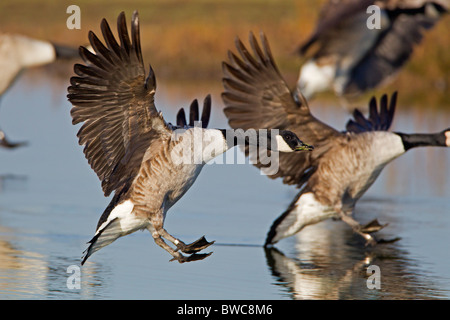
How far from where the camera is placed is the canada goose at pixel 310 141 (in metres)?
7.39

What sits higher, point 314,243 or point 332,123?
point 332,123

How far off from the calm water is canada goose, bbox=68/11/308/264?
40cm

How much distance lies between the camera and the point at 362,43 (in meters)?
11.7

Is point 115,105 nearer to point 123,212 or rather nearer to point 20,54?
point 123,212

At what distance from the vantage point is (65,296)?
5699 millimetres

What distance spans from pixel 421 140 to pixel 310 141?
1011 millimetres

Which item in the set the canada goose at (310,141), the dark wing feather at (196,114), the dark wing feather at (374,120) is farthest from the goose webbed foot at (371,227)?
the dark wing feather at (196,114)

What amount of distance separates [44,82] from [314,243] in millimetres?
15403

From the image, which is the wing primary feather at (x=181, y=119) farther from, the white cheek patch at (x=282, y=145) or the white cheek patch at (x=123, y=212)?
the white cheek patch at (x=123, y=212)

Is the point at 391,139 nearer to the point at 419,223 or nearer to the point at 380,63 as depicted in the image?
the point at 419,223

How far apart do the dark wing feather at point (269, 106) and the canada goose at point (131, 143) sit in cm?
123

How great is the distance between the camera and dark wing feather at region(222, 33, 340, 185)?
24.8ft
